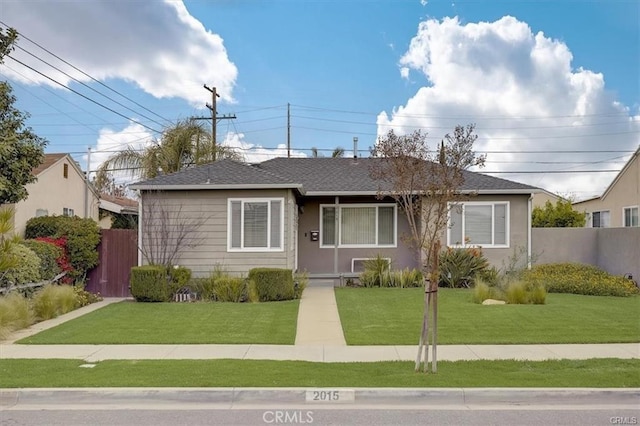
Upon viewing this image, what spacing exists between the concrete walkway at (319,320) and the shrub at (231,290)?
Answer: 1.58 metres

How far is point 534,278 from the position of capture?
16062 mm

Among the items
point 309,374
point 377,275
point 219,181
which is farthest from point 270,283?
point 309,374

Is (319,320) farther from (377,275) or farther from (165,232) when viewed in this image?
(165,232)

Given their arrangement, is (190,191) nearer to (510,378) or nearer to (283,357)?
(283,357)

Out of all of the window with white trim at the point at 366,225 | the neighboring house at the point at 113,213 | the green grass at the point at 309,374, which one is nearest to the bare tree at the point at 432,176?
the green grass at the point at 309,374

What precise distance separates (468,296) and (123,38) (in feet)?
44.7

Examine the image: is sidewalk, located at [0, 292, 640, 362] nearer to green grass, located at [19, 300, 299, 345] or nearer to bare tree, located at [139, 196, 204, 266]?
green grass, located at [19, 300, 299, 345]

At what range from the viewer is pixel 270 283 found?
14141 mm

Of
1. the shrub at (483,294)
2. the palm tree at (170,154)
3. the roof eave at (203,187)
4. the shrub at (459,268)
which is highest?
the palm tree at (170,154)

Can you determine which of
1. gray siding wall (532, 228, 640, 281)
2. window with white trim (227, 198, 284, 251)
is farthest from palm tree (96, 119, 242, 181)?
gray siding wall (532, 228, 640, 281)

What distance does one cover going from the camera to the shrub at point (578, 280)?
50.4 ft

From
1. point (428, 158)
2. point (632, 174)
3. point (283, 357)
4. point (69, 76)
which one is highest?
point (69, 76)

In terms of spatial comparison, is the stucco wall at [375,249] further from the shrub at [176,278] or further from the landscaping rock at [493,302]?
the shrub at [176,278]

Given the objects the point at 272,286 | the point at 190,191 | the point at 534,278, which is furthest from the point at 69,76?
the point at 534,278
